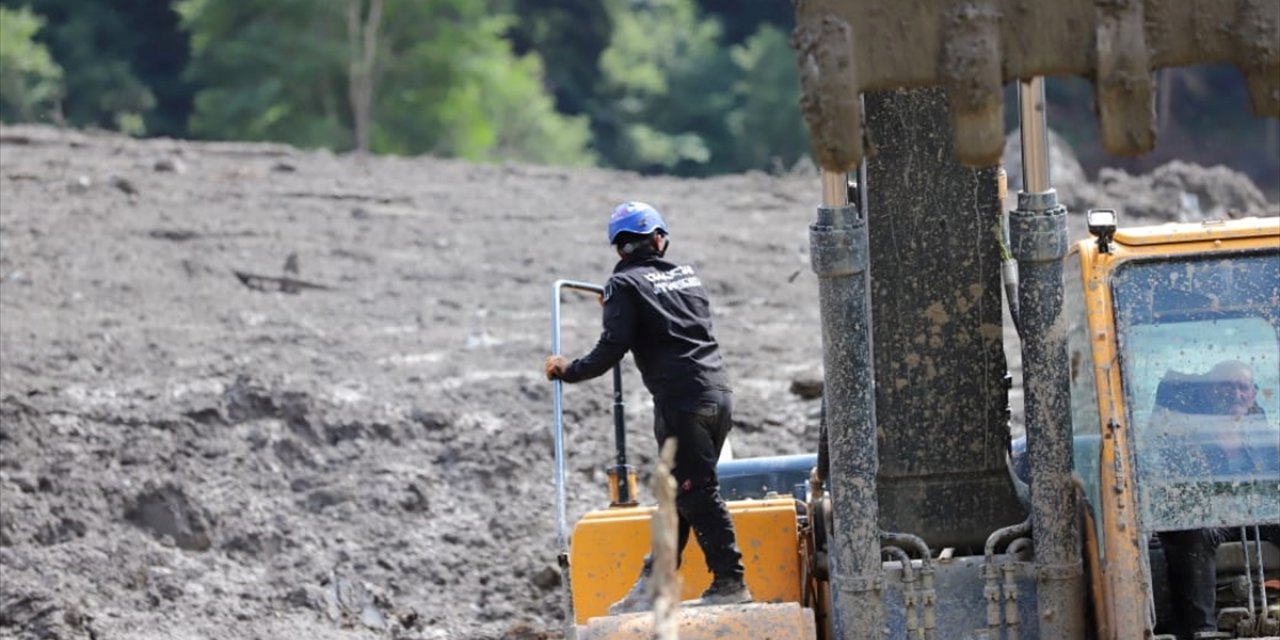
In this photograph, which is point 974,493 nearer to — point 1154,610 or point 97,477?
point 1154,610

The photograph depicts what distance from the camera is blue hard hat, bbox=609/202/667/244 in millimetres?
7262

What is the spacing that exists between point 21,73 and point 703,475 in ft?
102

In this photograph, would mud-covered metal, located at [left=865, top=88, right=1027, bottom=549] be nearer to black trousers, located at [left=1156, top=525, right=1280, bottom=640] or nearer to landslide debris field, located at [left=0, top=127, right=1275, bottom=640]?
black trousers, located at [left=1156, top=525, right=1280, bottom=640]

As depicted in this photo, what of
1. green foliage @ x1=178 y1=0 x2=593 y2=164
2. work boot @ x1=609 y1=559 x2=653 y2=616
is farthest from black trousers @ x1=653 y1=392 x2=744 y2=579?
green foliage @ x1=178 y1=0 x2=593 y2=164

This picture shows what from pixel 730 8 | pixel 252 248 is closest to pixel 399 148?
pixel 730 8

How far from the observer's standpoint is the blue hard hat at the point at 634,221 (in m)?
7.26

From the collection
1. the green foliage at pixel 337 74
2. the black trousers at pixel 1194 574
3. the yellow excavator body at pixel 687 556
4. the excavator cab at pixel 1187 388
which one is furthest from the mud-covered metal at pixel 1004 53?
the green foliage at pixel 337 74

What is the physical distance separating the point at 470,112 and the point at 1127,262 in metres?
37.9

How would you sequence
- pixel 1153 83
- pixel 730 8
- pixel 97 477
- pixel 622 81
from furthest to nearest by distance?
pixel 730 8 < pixel 622 81 < pixel 97 477 < pixel 1153 83

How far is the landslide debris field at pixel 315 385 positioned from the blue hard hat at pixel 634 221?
3.92 m

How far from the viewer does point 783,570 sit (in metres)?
7.48

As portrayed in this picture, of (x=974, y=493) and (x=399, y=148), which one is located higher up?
(x=399, y=148)

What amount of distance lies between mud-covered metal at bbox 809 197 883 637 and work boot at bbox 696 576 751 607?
0.39 meters

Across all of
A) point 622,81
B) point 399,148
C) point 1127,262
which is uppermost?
point 622,81
